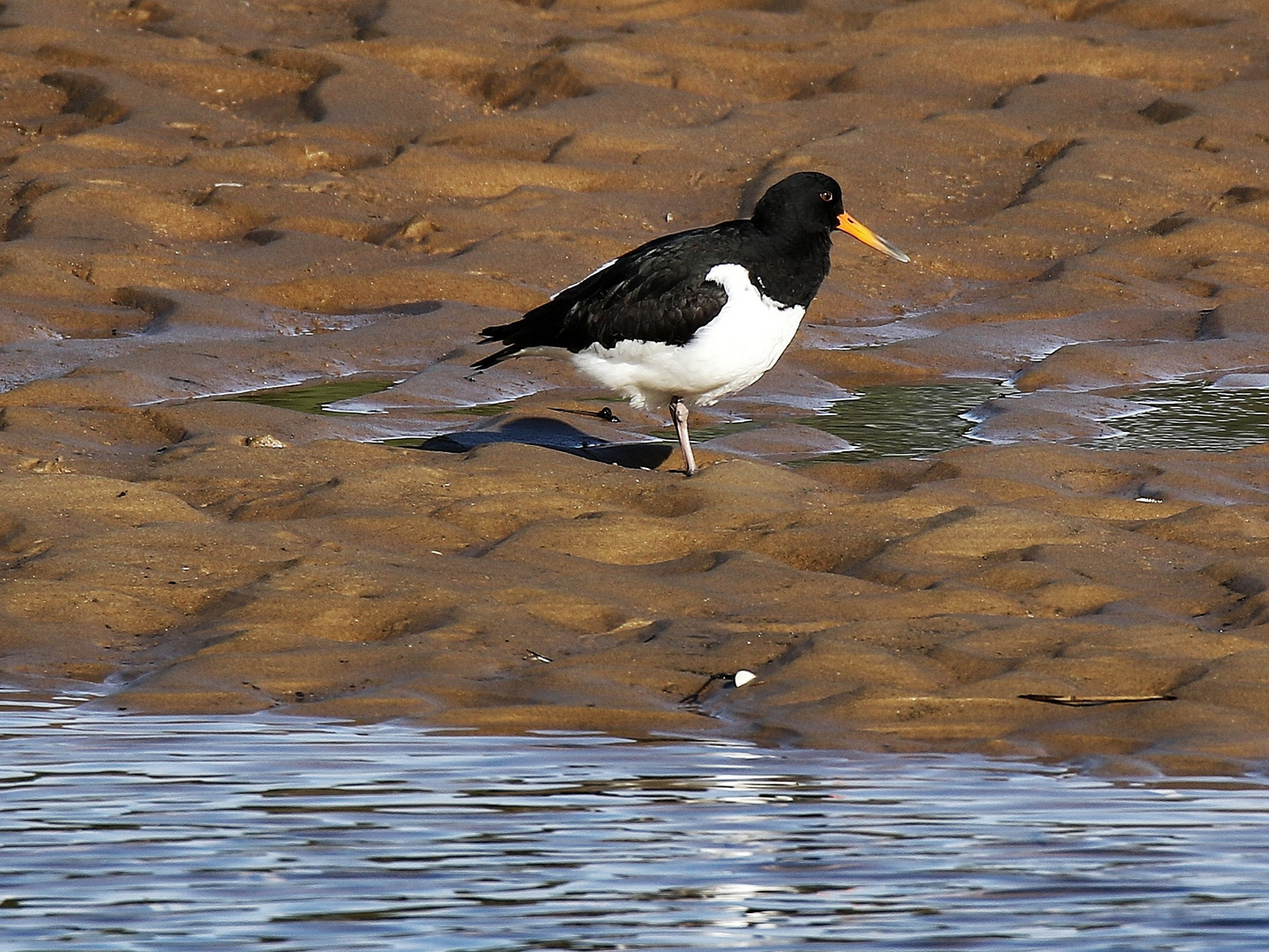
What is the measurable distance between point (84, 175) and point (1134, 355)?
751cm

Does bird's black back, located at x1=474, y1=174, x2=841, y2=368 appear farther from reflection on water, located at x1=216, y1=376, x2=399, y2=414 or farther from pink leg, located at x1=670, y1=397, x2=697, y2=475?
reflection on water, located at x1=216, y1=376, x2=399, y2=414

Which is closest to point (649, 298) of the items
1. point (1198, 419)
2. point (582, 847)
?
point (1198, 419)

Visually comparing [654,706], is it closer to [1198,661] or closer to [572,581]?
[572,581]

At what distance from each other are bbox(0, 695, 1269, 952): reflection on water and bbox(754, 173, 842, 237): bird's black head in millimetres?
4372

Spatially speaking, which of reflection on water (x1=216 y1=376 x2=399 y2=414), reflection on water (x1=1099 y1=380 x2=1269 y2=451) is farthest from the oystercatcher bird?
reflection on water (x1=1099 y1=380 x2=1269 y2=451)

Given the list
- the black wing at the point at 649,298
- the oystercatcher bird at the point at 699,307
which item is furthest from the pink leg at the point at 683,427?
the black wing at the point at 649,298

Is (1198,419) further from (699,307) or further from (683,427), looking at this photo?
(699,307)

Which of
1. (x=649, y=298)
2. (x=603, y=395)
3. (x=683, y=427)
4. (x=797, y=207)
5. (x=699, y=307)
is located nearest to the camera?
(x=699, y=307)

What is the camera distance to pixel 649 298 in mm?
9594

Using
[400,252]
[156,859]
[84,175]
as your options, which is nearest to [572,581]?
[156,859]

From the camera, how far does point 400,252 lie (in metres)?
14.3

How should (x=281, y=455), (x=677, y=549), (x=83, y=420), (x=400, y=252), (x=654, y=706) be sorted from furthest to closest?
(x=400, y=252) → (x=83, y=420) → (x=281, y=455) → (x=677, y=549) → (x=654, y=706)

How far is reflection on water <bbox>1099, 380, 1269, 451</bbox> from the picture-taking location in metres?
10.4

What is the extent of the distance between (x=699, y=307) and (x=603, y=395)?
2511mm
